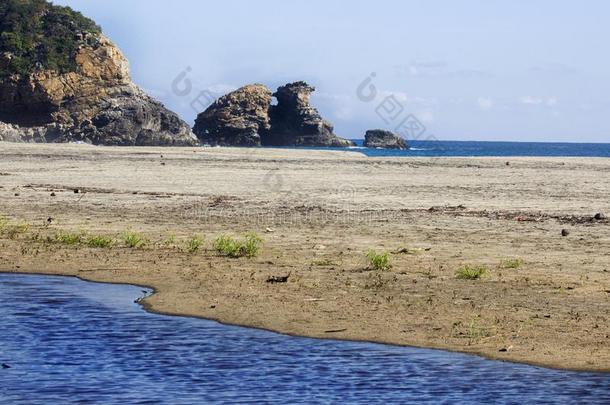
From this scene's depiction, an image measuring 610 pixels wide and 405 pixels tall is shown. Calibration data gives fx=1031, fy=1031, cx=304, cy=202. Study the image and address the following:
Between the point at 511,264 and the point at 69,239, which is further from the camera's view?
the point at 69,239

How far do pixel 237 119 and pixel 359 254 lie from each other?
12313cm

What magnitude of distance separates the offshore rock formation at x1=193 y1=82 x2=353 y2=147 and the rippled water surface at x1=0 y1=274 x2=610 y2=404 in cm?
12215

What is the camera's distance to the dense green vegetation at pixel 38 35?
9881 centimetres

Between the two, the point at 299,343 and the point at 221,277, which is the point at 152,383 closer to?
the point at 299,343

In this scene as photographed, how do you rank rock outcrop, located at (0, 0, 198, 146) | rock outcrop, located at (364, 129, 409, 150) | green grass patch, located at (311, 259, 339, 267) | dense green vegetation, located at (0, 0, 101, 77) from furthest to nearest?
rock outcrop, located at (364, 129, 409, 150)
dense green vegetation, located at (0, 0, 101, 77)
rock outcrop, located at (0, 0, 198, 146)
green grass patch, located at (311, 259, 339, 267)

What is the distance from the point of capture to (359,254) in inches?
750

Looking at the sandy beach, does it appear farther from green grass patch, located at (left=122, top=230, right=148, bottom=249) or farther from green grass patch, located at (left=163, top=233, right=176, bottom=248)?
green grass patch, located at (left=122, top=230, right=148, bottom=249)

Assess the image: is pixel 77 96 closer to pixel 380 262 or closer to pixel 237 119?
pixel 237 119

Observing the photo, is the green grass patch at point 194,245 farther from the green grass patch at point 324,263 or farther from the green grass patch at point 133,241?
the green grass patch at point 324,263

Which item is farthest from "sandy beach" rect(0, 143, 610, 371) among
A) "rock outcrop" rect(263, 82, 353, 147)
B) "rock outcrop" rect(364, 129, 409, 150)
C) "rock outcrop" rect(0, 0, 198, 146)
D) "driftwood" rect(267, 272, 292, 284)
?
"rock outcrop" rect(364, 129, 409, 150)

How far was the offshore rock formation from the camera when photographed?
140 meters

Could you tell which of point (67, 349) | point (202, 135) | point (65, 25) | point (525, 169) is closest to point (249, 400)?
point (67, 349)

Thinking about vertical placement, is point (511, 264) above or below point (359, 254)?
above

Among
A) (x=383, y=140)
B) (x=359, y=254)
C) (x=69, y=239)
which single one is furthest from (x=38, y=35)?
(x=359, y=254)
